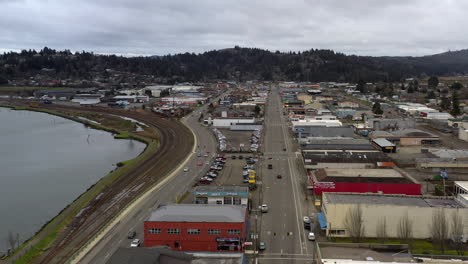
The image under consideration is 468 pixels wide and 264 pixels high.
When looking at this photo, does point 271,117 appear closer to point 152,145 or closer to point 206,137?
point 206,137

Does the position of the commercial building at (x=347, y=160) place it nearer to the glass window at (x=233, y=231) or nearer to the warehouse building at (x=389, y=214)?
the warehouse building at (x=389, y=214)

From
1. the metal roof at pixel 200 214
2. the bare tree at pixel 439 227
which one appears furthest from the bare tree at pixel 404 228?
the metal roof at pixel 200 214

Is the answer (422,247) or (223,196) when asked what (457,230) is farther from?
(223,196)

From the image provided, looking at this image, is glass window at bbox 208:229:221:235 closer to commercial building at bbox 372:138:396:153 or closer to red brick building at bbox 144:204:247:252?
red brick building at bbox 144:204:247:252

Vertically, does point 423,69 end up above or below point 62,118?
above

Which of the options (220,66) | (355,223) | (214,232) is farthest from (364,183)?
(220,66)

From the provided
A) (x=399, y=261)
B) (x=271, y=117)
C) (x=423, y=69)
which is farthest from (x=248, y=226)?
(x=423, y=69)

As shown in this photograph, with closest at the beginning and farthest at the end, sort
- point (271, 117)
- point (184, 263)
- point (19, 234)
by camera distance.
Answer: point (184, 263), point (19, 234), point (271, 117)
